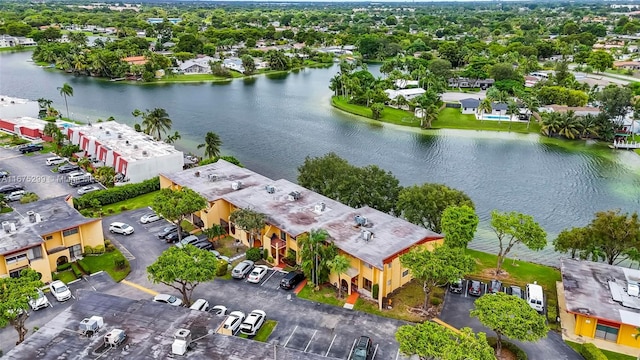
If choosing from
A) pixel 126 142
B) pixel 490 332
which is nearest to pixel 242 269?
pixel 490 332

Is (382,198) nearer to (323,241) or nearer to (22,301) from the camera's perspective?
(323,241)

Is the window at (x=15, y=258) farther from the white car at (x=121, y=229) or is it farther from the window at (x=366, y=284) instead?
the window at (x=366, y=284)

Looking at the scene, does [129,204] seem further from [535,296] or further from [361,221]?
[535,296]

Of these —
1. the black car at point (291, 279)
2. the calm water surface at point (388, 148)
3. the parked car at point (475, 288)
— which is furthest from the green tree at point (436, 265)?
the calm water surface at point (388, 148)

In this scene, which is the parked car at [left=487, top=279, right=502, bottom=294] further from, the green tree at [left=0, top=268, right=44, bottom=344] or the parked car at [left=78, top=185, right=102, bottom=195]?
the parked car at [left=78, top=185, right=102, bottom=195]

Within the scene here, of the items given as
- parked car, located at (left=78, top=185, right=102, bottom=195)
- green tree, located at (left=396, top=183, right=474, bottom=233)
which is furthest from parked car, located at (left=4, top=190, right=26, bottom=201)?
green tree, located at (left=396, top=183, right=474, bottom=233)

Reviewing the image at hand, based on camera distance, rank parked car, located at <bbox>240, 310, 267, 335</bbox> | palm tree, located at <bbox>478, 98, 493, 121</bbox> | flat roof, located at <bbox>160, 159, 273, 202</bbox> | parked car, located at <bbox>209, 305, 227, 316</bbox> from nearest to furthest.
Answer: parked car, located at <bbox>240, 310, 267, 335</bbox> < parked car, located at <bbox>209, 305, 227, 316</bbox> < flat roof, located at <bbox>160, 159, 273, 202</bbox> < palm tree, located at <bbox>478, 98, 493, 121</bbox>
